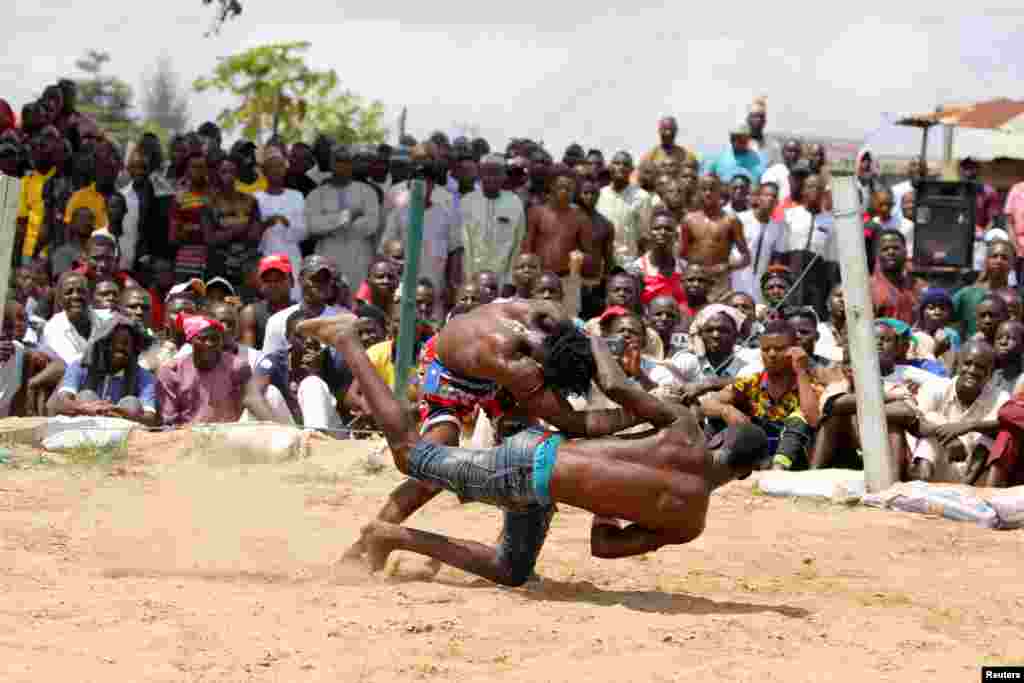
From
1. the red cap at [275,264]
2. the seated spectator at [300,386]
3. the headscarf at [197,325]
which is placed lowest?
the seated spectator at [300,386]

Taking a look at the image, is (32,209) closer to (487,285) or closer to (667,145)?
(487,285)

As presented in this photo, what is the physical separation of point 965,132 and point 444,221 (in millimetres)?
6833

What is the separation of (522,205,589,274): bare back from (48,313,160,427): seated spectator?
383 cm

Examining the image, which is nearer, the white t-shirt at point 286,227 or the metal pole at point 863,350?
the metal pole at point 863,350

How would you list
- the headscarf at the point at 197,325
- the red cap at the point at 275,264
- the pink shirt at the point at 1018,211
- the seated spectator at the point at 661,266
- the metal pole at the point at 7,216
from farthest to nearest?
the pink shirt at the point at 1018,211 → the seated spectator at the point at 661,266 → the red cap at the point at 275,264 → the headscarf at the point at 197,325 → the metal pole at the point at 7,216

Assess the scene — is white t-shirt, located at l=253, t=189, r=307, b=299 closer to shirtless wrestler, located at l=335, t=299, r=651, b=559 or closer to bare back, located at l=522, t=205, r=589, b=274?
bare back, located at l=522, t=205, r=589, b=274

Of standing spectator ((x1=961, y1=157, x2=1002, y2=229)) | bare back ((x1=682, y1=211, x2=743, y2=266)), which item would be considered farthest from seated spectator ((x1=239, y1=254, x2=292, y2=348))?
standing spectator ((x1=961, y1=157, x2=1002, y2=229))

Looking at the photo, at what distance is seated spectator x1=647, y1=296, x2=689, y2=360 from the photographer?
11133 millimetres

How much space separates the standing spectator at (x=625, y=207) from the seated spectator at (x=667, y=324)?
7.78 feet

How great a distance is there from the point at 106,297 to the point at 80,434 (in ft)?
6.44

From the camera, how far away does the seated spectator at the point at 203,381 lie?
9.92 meters

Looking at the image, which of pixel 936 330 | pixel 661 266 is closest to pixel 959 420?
pixel 936 330

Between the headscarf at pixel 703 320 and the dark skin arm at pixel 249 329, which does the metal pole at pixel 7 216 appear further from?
the headscarf at pixel 703 320

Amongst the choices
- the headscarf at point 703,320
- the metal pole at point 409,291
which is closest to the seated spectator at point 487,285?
the headscarf at point 703,320
